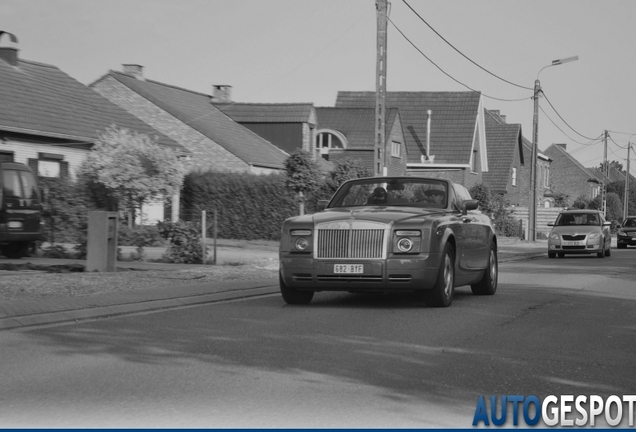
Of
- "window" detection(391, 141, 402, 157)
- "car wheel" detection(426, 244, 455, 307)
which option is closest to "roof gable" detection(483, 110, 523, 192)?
"window" detection(391, 141, 402, 157)

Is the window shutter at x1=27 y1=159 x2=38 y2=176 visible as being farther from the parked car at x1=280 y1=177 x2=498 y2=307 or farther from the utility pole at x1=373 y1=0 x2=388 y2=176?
the parked car at x1=280 y1=177 x2=498 y2=307

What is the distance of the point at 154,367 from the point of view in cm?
756

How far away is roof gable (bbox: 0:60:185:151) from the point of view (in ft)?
93.9

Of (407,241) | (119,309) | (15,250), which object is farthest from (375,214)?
(15,250)

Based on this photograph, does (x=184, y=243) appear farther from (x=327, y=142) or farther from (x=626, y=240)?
(x=327, y=142)

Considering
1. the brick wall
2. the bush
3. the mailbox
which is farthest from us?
the brick wall

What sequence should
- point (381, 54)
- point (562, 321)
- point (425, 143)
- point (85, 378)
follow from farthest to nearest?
point (425, 143) < point (381, 54) < point (562, 321) < point (85, 378)

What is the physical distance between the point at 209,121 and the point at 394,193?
3062 cm

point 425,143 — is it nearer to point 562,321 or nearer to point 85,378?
point 562,321

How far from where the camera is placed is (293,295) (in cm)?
1234

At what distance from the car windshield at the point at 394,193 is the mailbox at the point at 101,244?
4.99 metres

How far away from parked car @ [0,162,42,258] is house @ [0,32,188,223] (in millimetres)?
5249

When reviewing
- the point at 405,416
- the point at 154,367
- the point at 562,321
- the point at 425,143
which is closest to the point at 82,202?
the point at 562,321

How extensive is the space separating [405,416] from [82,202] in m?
20.6
